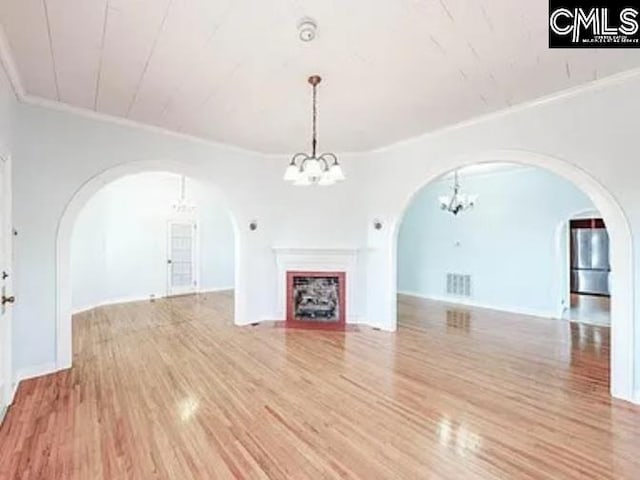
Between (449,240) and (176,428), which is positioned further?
(449,240)

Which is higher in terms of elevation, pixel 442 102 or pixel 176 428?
pixel 442 102

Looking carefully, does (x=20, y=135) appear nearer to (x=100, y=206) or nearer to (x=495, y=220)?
(x=100, y=206)

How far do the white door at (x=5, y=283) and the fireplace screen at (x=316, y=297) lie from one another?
3.87 meters

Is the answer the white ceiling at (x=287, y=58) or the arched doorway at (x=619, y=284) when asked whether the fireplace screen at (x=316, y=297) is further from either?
the arched doorway at (x=619, y=284)

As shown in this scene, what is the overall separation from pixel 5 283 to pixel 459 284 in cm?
816

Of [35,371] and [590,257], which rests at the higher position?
[590,257]

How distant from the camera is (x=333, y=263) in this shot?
20.8ft

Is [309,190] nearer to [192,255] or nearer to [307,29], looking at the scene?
[307,29]

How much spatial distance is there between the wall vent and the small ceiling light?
716 centimetres

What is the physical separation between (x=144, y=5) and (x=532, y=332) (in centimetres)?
645

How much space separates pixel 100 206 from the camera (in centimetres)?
804

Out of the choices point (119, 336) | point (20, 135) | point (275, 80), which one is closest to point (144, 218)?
point (119, 336)

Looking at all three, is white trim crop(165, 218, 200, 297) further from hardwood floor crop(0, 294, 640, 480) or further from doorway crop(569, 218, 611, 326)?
doorway crop(569, 218, 611, 326)

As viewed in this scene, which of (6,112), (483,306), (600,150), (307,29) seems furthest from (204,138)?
(483,306)
